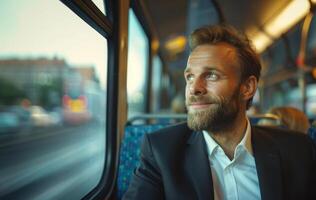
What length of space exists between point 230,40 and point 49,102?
0.97 meters

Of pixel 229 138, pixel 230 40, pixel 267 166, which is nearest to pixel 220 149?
pixel 229 138

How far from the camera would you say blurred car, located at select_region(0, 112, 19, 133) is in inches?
50.4

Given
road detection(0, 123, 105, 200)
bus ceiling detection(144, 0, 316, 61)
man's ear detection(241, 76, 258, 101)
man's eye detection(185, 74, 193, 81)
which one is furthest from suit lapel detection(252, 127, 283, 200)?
bus ceiling detection(144, 0, 316, 61)

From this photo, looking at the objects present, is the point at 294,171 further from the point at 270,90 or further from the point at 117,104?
the point at 270,90

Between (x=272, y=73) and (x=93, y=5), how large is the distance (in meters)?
6.81

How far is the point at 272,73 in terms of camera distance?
785cm

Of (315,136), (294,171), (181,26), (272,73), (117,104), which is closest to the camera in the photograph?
(294,171)

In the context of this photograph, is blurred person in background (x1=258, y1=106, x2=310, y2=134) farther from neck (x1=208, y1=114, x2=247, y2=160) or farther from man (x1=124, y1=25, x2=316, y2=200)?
neck (x1=208, y1=114, x2=247, y2=160)

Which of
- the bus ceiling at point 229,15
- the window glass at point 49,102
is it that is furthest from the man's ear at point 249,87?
the bus ceiling at point 229,15

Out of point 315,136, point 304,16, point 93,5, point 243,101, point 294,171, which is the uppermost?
point 304,16

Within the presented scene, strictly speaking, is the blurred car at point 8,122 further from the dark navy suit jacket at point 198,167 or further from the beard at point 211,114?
the beard at point 211,114

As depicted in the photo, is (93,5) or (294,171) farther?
(93,5)

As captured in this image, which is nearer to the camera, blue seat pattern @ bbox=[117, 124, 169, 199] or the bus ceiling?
blue seat pattern @ bbox=[117, 124, 169, 199]

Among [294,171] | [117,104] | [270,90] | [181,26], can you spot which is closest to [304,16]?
[181,26]
